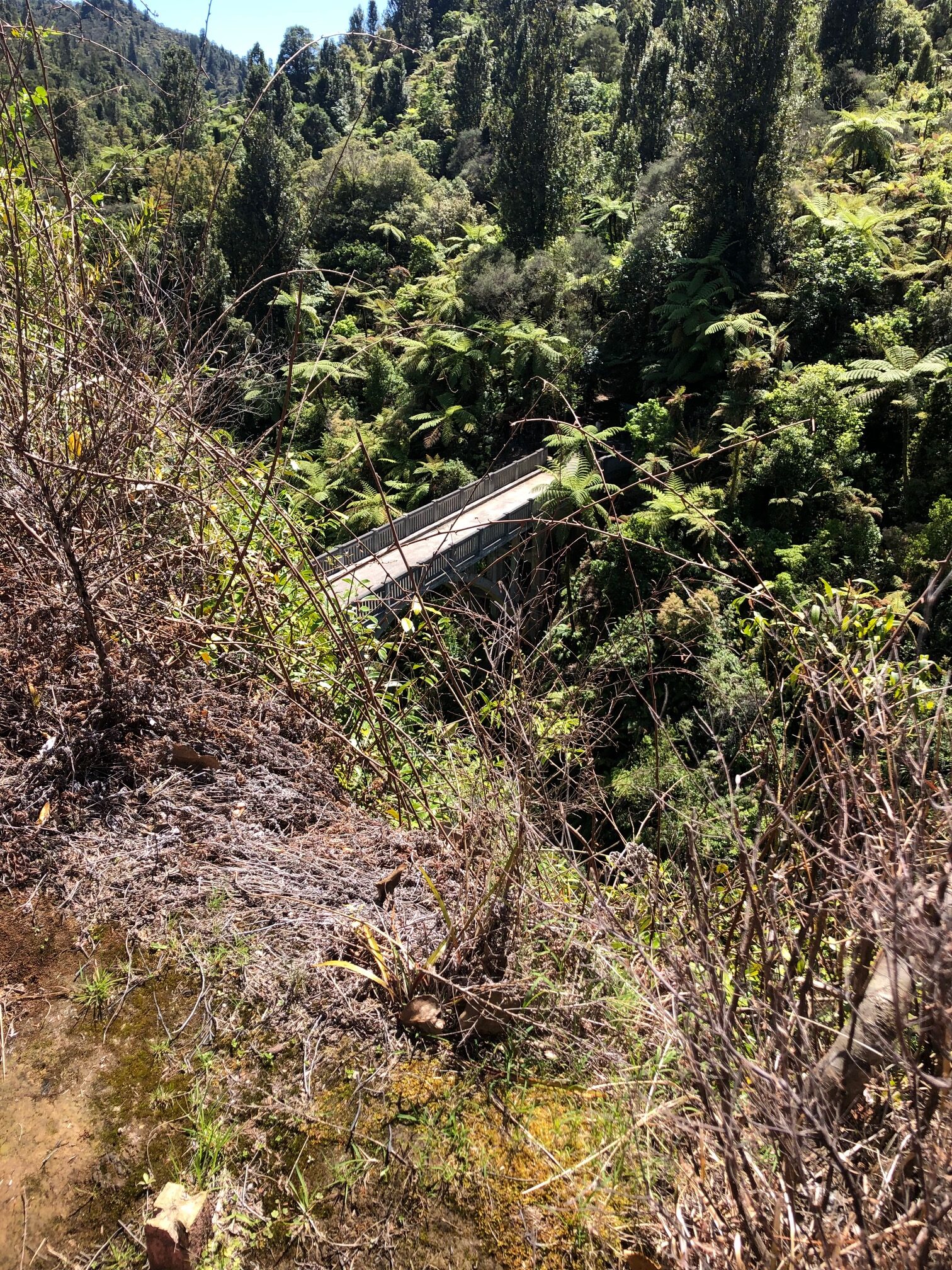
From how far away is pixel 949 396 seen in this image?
43.6 feet

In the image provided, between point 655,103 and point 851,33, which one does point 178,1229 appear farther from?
point 851,33

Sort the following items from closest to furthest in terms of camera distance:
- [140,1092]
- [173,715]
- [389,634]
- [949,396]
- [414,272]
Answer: [140,1092] → [173,715] → [389,634] → [949,396] → [414,272]

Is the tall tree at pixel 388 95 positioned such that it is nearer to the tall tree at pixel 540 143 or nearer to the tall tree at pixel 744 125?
the tall tree at pixel 540 143

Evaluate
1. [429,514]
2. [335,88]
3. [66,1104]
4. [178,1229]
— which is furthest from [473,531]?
[335,88]

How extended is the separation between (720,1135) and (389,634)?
9.01ft

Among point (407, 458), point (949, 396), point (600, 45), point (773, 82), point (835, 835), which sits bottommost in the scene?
point (407, 458)

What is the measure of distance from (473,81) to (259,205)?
22.6m

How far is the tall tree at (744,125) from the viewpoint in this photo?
16.1m

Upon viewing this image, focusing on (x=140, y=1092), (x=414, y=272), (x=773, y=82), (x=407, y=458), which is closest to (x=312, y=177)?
(x=414, y=272)

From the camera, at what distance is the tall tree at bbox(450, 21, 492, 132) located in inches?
1644

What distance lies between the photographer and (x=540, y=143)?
69.3ft

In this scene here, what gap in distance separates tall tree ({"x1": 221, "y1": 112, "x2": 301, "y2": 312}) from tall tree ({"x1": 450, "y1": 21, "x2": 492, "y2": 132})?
63.4 feet

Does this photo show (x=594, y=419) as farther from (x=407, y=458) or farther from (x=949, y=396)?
(x=949, y=396)

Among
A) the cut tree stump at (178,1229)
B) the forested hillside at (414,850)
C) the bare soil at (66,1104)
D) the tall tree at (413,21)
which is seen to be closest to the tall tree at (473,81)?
the tall tree at (413,21)
